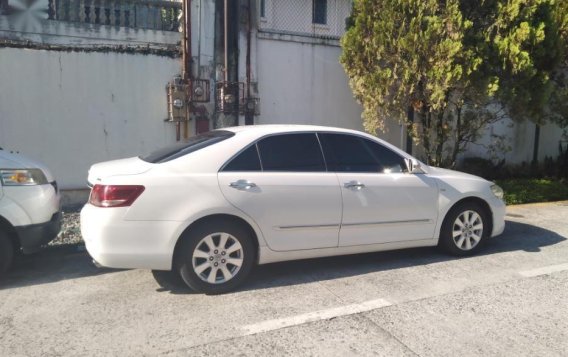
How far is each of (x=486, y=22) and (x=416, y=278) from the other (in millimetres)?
5273

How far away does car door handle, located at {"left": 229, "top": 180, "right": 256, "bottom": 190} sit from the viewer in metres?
4.20

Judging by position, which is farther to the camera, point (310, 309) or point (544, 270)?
point (544, 270)

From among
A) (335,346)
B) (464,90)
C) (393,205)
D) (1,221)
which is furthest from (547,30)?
(1,221)

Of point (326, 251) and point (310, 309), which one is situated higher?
point (326, 251)

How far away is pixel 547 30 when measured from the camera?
25.6ft

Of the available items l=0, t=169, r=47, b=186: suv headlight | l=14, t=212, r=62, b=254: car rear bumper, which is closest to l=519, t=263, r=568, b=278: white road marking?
l=14, t=212, r=62, b=254: car rear bumper

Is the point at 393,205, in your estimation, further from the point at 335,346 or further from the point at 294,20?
the point at 294,20

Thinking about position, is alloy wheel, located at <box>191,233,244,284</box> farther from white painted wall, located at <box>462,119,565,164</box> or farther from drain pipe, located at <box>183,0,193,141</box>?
white painted wall, located at <box>462,119,565,164</box>

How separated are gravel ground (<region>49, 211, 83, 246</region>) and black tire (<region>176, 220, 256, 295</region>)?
2.26m

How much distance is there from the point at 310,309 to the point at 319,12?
798 cm

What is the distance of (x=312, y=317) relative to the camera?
12.3 feet

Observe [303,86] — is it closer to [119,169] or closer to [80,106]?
[80,106]

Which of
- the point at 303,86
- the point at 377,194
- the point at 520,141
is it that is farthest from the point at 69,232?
the point at 520,141

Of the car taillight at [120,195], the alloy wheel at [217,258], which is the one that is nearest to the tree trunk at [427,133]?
the alloy wheel at [217,258]
